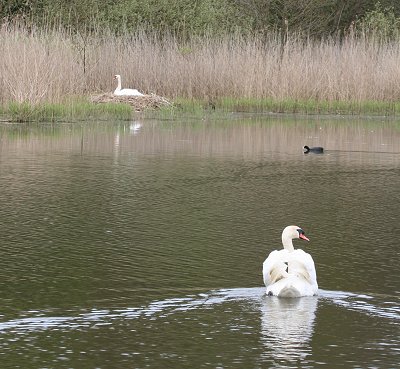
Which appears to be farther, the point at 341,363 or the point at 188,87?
the point at 188,87

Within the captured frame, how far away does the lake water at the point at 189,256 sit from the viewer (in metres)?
6.26

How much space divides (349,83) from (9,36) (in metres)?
8.74

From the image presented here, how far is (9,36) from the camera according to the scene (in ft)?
76.0

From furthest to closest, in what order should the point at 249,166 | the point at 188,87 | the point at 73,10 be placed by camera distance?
the point at 73,10 → the point at 188,87 → the point at 249,166

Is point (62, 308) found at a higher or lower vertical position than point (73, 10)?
lower

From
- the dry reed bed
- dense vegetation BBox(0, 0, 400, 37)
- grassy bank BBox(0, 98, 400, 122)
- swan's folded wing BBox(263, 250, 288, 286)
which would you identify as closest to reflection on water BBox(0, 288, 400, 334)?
swan's folded wing BBox(263, 250, 288, 286)

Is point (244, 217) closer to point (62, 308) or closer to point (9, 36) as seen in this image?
point (62, 308)

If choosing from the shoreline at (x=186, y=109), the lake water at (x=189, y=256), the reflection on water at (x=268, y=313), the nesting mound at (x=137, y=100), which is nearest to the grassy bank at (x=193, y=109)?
the shoreline at (x=186, y=109)

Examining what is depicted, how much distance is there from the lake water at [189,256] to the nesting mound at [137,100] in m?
7.33

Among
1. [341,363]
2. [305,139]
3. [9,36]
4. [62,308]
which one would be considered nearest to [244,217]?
[62,308]

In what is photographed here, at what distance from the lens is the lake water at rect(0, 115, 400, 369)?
6258mm

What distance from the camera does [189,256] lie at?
348 inches

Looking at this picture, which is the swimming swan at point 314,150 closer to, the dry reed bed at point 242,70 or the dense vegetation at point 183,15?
the dry reed bed at point 242,70

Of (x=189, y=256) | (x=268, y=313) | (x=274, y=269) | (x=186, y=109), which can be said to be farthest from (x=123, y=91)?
(x=268, y=313)
